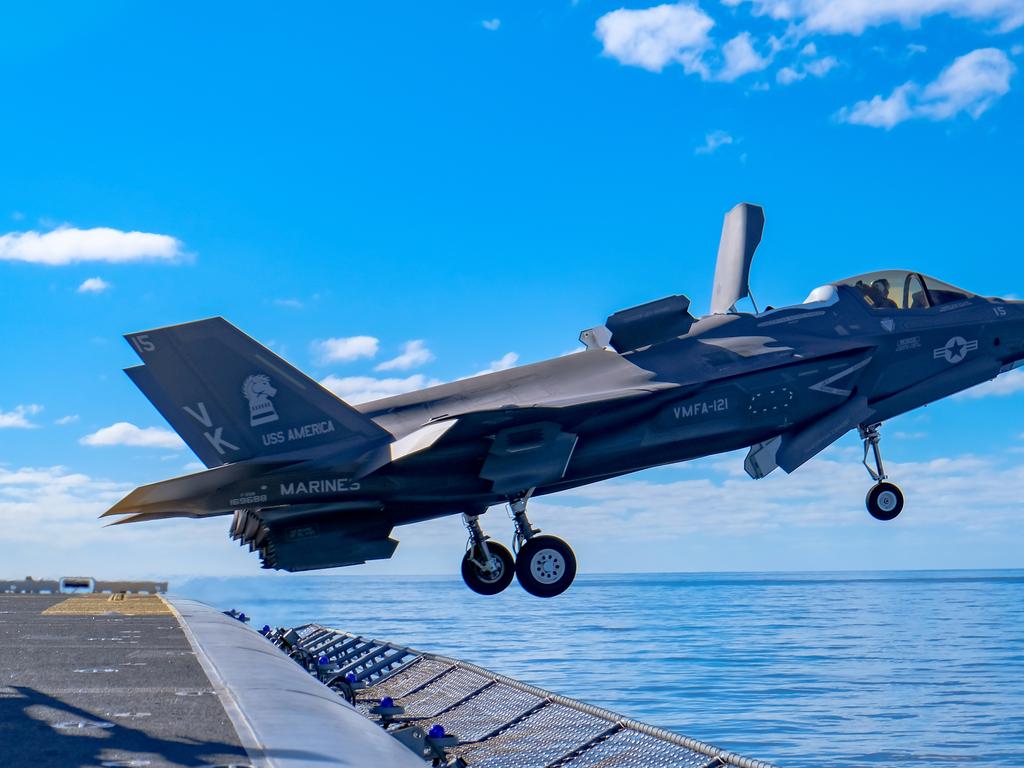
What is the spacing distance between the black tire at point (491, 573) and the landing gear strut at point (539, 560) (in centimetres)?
100

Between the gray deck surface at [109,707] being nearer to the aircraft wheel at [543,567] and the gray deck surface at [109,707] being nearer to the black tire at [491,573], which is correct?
the black tire at [491,573]

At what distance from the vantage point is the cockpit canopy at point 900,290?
60.8ft

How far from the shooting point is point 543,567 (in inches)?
650

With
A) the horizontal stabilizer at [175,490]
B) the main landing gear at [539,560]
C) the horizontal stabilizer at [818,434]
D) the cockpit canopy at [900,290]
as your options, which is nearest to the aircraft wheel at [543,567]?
the main landing gear at [539,560]

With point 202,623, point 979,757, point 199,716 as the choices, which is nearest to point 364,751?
point 199,716

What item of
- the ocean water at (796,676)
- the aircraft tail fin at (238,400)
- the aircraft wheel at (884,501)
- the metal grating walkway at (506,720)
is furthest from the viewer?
the ocean water at (796,676)

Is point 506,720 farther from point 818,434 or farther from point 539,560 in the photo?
point 818,434

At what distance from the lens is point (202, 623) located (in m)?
19.0

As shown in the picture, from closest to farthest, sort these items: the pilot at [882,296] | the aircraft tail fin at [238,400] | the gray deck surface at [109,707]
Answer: the gray deck surface at [109,707]
the aircraft tail fin at [238,400]
the pilot at [882,296]

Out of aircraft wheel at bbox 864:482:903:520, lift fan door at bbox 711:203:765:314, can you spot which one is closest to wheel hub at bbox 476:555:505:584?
lift fan door at bbox 711:203:765:314

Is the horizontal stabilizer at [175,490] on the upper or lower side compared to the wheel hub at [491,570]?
upper

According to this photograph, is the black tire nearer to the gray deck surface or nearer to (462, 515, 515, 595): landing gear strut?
(462, 515, 515, 595): landing gear strut

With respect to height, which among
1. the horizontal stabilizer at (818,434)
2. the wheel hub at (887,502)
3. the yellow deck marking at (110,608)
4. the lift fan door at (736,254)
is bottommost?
the yellow deck marking at (110,608)

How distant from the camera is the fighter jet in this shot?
15.6m
